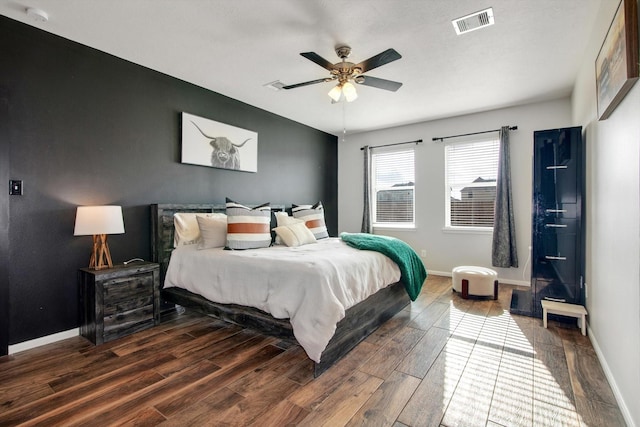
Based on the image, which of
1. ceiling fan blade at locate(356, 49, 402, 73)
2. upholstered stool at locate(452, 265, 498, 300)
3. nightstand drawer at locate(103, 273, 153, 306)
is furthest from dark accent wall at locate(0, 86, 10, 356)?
upholstered stool at locate(452, 265, 498, 300)

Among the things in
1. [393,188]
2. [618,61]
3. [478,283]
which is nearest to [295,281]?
[618,61]

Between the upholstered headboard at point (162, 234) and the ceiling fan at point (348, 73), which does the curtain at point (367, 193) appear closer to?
the ceiling fan at point (348, 73)

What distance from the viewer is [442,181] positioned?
16.6 ft

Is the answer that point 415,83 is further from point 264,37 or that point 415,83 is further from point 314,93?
point 264,37

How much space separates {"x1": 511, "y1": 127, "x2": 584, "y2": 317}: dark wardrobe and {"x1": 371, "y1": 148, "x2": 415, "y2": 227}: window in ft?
7.83

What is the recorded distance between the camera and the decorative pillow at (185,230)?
3.20 m

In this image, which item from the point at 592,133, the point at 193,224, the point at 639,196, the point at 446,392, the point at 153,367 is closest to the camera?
the point at 639,196

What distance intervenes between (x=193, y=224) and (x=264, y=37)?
198cm

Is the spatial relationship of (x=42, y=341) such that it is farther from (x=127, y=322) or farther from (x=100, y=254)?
(x=100, y=254)

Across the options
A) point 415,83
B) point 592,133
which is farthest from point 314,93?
point 592,133

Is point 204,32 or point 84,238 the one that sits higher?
point 204,32

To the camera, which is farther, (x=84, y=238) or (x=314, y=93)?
(x=314, y=93)

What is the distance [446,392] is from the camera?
6.07 feet

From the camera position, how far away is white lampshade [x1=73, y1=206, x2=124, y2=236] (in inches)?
98.9
